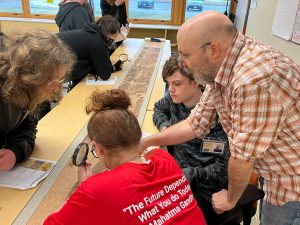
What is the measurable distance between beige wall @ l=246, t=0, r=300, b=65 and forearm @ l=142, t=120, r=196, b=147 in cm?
131

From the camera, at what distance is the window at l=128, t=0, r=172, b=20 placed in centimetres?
581

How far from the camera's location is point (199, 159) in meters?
1.58

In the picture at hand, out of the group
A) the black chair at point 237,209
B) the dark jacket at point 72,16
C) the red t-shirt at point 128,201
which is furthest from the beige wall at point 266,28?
the dark jacket at point 72,16

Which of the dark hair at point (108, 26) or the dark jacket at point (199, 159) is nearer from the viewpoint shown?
the dark jacket at point (199, 159)

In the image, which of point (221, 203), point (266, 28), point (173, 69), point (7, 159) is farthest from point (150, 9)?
point (221, 203)

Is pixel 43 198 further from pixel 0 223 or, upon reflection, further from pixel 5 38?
pixel 5 38

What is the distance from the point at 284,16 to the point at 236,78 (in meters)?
2.03

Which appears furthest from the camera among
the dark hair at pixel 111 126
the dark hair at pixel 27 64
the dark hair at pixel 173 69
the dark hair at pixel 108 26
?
the dark hair at pixel 108 26

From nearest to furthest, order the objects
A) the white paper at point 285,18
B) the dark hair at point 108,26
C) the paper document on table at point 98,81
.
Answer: the white paper at point 285,18
the paper document on table at point 98,81
the dark hair at point 108,26

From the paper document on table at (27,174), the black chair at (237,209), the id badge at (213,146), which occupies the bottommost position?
the black chair at (237,209)

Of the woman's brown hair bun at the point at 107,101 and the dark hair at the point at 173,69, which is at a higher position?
the woman's brown hair bun at the point at 107,101

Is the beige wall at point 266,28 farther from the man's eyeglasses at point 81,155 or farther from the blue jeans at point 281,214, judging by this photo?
the man's eyeglasses at point 81,155

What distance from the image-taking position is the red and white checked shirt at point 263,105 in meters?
0.89

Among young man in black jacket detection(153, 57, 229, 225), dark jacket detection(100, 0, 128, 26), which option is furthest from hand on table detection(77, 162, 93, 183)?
dark jacket detection(100, 0, 128, 26)
